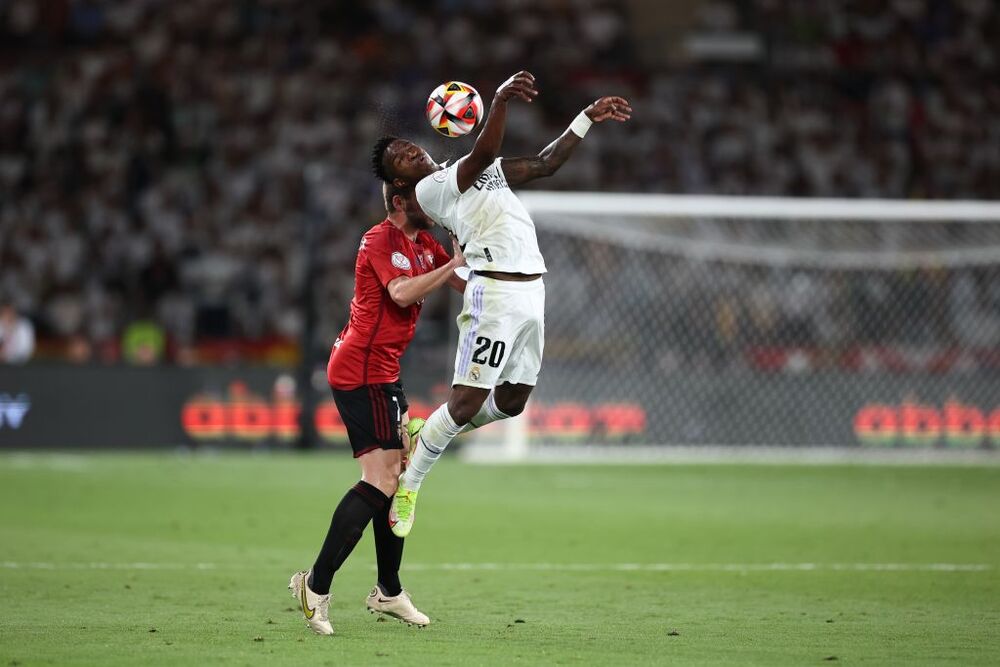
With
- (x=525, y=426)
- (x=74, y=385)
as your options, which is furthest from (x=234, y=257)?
(x=525, y=426)

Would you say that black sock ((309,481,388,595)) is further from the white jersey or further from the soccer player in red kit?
the white jersey

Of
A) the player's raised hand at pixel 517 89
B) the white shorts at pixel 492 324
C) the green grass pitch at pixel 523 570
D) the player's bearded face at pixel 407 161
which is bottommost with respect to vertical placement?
the green grass pitch at pixel 523 570

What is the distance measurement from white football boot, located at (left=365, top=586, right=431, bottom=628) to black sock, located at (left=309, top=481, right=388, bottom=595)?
39 cm

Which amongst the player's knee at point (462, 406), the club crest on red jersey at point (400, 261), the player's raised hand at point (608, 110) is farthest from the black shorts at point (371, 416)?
the player's raised hand at point (608, 110)

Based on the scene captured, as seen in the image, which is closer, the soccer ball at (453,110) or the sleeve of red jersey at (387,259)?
the sleeve of red jersey at (387,259)

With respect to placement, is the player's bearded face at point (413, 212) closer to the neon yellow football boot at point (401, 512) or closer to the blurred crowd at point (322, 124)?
the neon yellow football boot at point (401, 512)

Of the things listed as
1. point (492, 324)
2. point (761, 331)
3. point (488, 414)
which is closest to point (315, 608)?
point (488, 414)

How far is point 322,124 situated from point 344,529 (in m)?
21.0

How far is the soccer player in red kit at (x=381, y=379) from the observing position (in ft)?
24.7

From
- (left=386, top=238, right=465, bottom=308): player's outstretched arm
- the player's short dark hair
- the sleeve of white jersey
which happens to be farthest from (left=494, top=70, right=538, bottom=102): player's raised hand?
(left=386, top=238, right=465, bottom=308): player's outstretched arm

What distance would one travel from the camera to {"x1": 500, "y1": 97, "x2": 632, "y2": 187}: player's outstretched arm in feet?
26.8

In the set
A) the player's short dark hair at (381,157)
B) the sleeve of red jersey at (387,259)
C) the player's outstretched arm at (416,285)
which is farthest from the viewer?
the player's short dark hair at (381,157)

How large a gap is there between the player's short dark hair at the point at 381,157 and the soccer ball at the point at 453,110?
0.29m

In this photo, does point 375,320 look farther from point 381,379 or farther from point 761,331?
point 761,331
